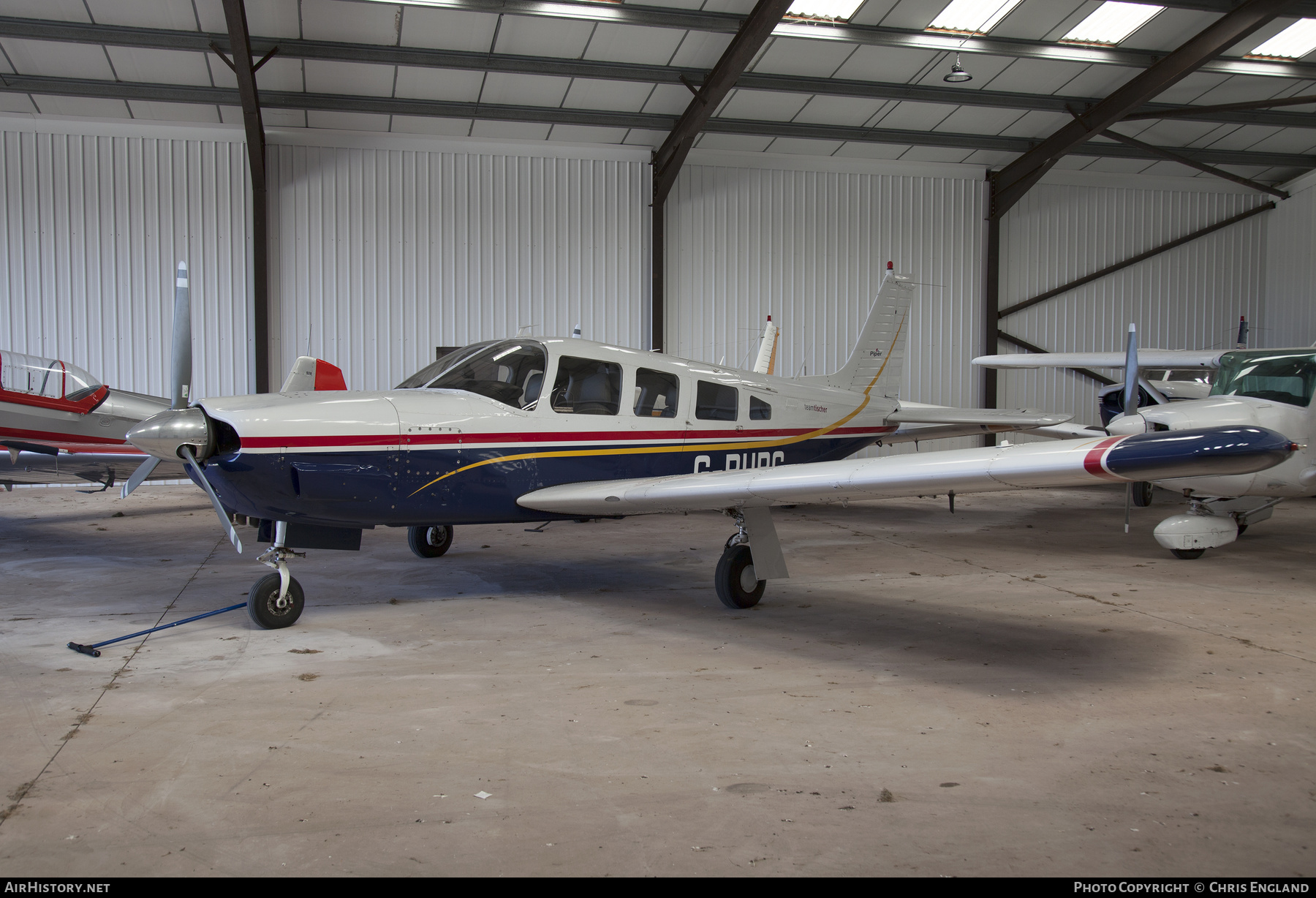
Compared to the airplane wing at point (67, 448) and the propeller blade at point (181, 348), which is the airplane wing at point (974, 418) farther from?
the airplane wing at point (67, 448)

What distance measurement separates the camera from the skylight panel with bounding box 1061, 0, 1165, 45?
1184 centimetres

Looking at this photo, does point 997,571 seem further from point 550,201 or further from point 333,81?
point 333,81

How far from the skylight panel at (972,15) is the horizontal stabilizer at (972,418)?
6446 millimetres

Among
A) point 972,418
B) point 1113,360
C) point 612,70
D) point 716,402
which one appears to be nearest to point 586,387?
point 716,402

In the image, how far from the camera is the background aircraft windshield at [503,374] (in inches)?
229

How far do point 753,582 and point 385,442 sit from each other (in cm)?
248

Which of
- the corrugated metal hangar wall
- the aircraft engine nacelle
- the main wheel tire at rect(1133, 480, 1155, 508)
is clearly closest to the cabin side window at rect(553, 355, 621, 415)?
the aircraft engine nacelle

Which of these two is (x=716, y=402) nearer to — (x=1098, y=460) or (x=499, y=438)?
(x=499, y=438)

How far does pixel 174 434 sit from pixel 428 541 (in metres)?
3.21

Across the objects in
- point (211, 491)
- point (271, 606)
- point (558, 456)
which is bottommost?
point (271, 606)

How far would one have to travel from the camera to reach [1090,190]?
54.6ft

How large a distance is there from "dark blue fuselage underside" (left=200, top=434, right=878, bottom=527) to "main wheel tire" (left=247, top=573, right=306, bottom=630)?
1.34ft

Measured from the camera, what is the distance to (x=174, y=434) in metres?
4.61

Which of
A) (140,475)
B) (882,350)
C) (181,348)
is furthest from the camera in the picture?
(882,350)
